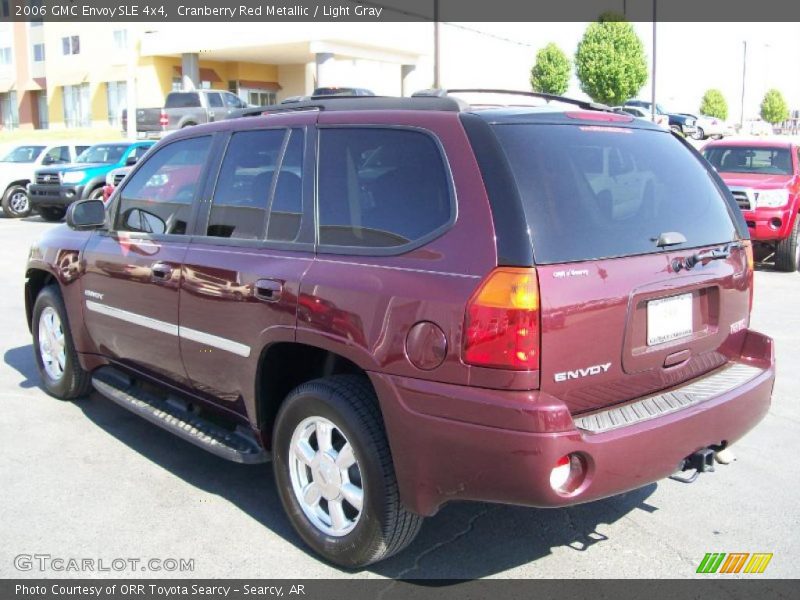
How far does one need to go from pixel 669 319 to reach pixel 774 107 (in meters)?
89.9

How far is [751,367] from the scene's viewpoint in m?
3.75

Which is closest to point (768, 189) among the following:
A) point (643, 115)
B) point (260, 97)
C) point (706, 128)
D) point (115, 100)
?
point (643, 115)

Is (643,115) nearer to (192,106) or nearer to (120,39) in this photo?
(192,106)

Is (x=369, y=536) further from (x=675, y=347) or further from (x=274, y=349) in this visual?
(x=675, y=347)

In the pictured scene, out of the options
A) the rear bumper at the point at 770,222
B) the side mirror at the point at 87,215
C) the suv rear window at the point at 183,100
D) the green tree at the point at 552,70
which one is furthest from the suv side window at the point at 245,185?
the green tree at the point at 552,70

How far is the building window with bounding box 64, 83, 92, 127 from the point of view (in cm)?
5125

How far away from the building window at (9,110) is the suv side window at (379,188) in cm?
6348

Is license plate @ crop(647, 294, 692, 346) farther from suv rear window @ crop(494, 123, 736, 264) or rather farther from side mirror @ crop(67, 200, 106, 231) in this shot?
side mirror @ crop(67, 200, 106, 231)

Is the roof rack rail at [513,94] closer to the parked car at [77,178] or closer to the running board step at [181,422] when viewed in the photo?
the running board step at [181,422]

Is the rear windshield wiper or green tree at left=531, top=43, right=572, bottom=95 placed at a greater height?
green tree at left=531, top=43, right=572, bottom=95

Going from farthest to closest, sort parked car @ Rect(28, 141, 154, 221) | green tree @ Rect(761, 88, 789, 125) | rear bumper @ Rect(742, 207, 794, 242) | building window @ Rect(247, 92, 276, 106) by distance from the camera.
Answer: green tree @ Rect(761, 88, 789, 125) → building window @ Rect(247, 92, 276, 106) → parked car @ Rect(28, 141, 154, 221) → rear bumper @ Rect(742, 207, 794, 242)

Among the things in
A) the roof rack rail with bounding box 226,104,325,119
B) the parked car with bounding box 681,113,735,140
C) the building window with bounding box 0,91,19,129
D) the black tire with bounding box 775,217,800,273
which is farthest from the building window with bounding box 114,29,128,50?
the roof rack rail with bounding box 226,104,325,119

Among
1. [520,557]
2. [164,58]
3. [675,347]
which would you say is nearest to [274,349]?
[520,557]

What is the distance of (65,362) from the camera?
552 cm
